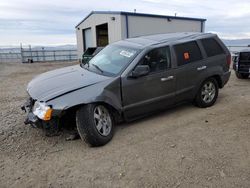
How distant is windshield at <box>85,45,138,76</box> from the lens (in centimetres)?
470

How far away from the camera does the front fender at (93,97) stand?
12.4 feet

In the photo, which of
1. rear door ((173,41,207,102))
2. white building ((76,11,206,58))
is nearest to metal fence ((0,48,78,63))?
white building ((76,11,206,58))

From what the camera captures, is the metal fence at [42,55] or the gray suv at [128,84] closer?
the gray suv at [128,84]

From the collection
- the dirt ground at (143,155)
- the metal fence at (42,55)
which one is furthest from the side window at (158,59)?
the metal fence at (42,55)

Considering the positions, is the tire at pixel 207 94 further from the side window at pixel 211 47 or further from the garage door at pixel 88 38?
the garage door at pixel 88 38

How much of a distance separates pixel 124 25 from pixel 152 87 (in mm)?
13517

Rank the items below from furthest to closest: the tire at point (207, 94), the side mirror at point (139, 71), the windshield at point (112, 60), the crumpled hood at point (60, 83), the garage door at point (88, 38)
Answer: the garage door at point (88, 38) → the tire at point (207, 94) → the windshield at point (112, 60) → the side mirror at point (139, 71) → the crumpled hood at point (60, 83)

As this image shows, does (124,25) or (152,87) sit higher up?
(124,25)

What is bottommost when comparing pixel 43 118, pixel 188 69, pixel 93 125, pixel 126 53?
pixel 93 125

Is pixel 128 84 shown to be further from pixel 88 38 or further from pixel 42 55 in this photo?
pixel 42 55

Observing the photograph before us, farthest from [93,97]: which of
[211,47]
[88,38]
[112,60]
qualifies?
[88,38]

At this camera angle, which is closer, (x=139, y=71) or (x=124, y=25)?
(x=139, y=71)

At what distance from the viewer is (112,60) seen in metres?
5.05

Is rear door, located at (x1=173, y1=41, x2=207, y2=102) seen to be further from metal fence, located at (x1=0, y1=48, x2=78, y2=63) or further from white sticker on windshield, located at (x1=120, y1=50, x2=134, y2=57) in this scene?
metal fence, located at (x1=0, y1=48, x2=78, y2=63)
